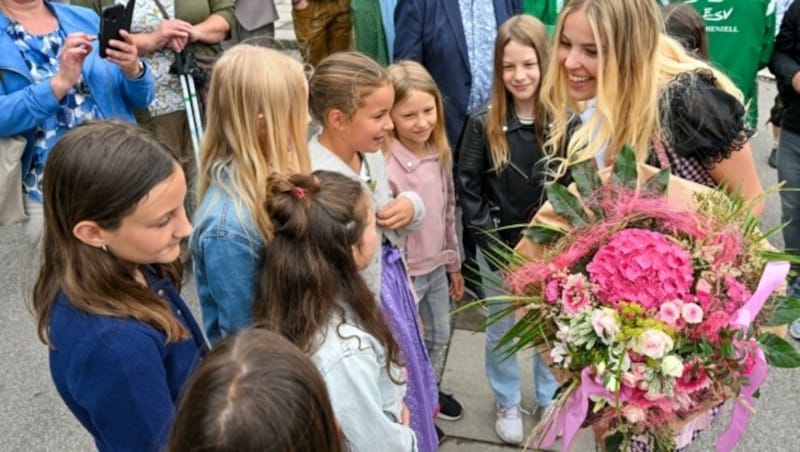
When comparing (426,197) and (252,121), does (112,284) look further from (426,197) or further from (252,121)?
(426,197)

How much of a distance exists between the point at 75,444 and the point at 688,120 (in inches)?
112

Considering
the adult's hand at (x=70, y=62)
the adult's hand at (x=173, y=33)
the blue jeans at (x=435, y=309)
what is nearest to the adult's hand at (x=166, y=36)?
the adult's hand at (x=173, y=33)

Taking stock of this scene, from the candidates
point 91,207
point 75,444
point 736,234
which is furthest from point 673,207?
point 75,444

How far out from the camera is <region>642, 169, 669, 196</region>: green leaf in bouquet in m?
1.60

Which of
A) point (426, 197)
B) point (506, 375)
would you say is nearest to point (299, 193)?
point (426, 197)

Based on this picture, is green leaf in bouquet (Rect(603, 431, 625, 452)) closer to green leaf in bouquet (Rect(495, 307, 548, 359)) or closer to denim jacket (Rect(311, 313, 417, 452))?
green leaf in bouquet (Rect(495, 307, 548, 359))

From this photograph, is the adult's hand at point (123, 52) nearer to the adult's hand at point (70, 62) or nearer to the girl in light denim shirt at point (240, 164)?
the adult's hand at point (70, 62)

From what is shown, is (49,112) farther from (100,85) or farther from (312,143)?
(312,143)

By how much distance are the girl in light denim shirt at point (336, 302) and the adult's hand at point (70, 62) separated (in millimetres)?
1395

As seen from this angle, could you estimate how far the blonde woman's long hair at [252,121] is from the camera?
198 centimetres

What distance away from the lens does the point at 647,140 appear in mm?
1938

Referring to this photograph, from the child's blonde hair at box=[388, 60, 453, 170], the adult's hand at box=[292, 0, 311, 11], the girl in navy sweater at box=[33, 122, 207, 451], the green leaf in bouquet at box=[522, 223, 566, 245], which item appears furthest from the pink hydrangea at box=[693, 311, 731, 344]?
the adult's hand at box=[292, 0, 311, 11]

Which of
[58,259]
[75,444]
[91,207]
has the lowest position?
[75,444]

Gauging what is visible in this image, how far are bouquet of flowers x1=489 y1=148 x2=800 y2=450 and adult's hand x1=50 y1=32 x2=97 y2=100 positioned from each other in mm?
2052
